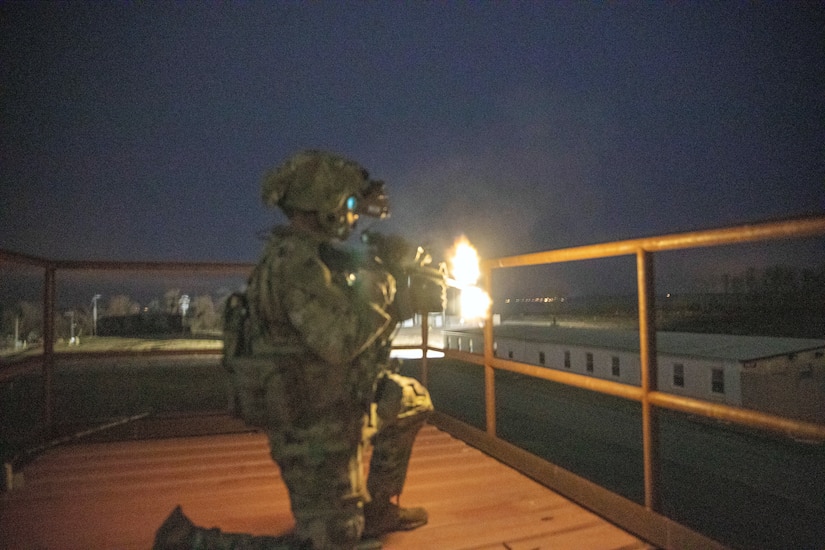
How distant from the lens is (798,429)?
1.94 metres

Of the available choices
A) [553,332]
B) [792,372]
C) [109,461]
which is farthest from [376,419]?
[553,332]

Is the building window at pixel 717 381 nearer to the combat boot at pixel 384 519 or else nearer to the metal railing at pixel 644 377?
the metal railing at pixel 644 377

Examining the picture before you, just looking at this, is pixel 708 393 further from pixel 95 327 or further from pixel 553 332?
pixel 95 327

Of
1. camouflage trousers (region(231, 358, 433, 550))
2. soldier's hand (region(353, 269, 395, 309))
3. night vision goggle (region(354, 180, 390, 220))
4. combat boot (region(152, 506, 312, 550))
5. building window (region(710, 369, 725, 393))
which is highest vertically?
night vision goggle (region(354, 180, 390, 220))

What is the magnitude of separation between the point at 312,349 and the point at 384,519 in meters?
1.22

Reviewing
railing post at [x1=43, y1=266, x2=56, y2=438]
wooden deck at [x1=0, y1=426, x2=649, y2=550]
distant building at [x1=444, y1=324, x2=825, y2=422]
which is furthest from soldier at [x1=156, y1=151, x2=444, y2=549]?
distant building at [x1=444, y1=324, x2=825, y2=422]

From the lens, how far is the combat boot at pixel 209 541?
2.05 m

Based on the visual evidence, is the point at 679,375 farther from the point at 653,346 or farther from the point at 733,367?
the point at 653,346

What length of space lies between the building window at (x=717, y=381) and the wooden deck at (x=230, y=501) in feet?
70.8

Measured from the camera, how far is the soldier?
6.76 feet

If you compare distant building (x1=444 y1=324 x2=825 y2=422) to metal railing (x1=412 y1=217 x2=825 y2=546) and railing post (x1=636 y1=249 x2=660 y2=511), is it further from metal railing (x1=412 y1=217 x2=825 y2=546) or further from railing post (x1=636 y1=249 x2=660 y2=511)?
railing post (x1=636 y1=249 x2=660 y2=511)

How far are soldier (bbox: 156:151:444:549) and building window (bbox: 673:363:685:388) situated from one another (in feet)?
80.4

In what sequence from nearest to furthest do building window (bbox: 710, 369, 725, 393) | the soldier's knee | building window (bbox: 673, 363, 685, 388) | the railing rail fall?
the railing rail
the soldier's knee
building window (bbox: 710, 369, 725, 393)
building window (bbox: 673, 363, 685, 388)

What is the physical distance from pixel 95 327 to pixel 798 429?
72.4 m
